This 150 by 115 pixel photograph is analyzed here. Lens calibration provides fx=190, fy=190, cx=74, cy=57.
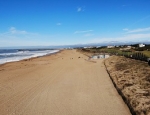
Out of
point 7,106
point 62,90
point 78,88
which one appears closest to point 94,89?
point 78,88

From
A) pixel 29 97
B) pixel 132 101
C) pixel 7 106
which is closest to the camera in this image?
pixel 132 101

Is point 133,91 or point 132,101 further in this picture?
point 133,91

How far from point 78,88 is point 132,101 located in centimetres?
455

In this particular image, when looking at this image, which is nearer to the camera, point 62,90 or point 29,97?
point 29,97

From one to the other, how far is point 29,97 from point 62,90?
2205 mm

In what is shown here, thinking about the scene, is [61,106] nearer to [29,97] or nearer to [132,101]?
[29,97]

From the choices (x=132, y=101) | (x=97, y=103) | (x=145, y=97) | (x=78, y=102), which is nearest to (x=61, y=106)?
(x=78, y=102)

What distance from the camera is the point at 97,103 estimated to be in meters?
8.96

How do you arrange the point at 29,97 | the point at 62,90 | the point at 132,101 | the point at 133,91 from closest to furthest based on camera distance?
1. the point at 132,101
2. the point at 133,91
3. the point at 29,97
4. the point at 62,90

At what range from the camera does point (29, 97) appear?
10242 mm

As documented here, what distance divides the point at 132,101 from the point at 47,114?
144 inches

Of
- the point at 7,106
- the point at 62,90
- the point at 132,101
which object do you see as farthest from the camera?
the point at 62,90

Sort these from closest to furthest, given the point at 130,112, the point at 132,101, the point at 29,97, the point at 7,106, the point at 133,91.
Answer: the point at 130,112, the point at 132,101, the point at 7,106, the point at 133,91, the point at 29,97

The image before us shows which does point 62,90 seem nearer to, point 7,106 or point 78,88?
Result: point 78,88
